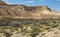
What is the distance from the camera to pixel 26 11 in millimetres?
82438

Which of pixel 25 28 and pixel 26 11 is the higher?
pixel 26 11

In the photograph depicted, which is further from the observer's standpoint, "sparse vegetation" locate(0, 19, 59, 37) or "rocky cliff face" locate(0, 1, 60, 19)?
"rocky cliff face" locate(0, 1, 60, 19)

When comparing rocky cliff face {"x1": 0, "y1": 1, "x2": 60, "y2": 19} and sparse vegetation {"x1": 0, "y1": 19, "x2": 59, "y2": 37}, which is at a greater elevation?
rocky cliff face {"x1": 0, "y1": 1, "x2": 60, "y2": 19}

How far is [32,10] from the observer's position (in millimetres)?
87750

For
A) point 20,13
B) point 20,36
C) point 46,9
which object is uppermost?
point 46,9

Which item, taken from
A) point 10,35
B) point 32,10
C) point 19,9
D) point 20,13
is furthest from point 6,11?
point 10,35

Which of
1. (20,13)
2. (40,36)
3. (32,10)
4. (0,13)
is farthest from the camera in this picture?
(32,10)

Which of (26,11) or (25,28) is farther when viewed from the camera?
(26,11)

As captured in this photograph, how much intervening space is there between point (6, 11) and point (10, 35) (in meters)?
40.5

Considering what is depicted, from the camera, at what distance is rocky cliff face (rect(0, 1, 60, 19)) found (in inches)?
2730

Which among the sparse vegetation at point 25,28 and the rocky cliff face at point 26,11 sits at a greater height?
the rocky cliff face at point 26,11

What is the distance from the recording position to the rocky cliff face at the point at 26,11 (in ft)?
228

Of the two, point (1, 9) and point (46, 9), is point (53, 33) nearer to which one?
point (1, 9)

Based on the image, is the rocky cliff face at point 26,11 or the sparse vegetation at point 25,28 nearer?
the sparse vegetation at point 25,28
